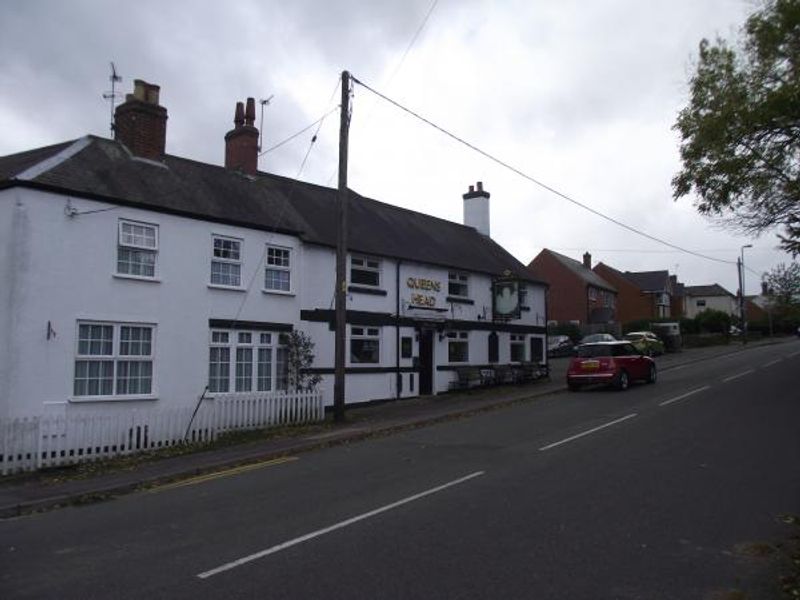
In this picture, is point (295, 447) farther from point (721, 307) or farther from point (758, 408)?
point (721, 307)

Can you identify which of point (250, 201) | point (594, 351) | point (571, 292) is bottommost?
point (594, 351)

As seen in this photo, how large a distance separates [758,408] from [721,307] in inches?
3755

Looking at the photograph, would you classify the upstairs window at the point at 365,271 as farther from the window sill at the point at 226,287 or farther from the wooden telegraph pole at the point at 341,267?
the wooden telegraph pole at the point at 341,267

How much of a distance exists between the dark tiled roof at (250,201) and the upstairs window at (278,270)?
2.17 feet

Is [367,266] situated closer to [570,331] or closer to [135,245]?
[135,245]

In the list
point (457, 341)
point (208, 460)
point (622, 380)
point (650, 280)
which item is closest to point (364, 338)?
point (457, 341)

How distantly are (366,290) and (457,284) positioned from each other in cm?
552

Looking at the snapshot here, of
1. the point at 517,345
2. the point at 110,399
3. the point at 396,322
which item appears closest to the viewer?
the point at 110,399

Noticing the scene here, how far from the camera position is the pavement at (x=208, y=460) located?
1068 cm

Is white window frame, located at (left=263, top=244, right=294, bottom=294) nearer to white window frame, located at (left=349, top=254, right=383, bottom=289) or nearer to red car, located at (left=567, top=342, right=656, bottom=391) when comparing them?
white window frame, located at (left=349, top=254, right=383, bottom=289)

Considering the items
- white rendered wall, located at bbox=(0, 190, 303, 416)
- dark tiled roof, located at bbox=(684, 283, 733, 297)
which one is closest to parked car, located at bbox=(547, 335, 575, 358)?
white rendered wall, located at bbox=(0, 190, 303, 416)

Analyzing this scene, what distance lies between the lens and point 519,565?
610 cm

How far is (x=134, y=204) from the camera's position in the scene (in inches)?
649

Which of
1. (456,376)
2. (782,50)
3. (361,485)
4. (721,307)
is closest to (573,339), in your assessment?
(456,376)
